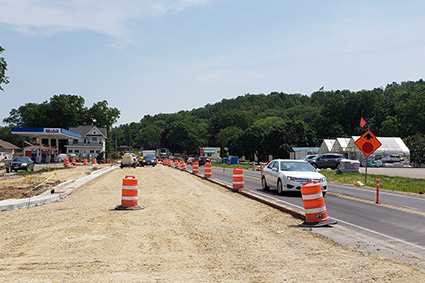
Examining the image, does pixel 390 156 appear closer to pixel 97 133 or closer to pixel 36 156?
pixel 36 156

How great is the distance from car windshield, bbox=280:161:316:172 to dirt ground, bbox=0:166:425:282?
6.54 metres

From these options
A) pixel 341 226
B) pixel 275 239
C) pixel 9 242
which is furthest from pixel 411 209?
pixel 9 242

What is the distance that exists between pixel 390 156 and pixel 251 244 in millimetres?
63742

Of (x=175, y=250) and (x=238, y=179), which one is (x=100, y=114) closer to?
(x=238, y=179)

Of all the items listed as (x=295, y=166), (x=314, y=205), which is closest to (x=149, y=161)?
(x=295, y=166)

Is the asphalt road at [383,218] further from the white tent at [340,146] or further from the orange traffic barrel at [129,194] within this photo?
the white tent at [340,146]

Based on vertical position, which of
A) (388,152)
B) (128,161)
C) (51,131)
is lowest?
(128,161)

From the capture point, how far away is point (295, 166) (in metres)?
20.5

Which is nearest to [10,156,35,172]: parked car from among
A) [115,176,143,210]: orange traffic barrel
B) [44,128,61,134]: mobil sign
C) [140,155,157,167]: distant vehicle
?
[140,155,157,167]: distant vehicle

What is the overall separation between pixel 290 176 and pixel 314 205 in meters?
7.63

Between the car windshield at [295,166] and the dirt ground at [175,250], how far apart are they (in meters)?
6.54

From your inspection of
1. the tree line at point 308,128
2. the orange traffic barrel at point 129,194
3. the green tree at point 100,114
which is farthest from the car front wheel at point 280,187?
the green tree at point 100,114

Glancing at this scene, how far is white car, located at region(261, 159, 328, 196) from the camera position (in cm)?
1889

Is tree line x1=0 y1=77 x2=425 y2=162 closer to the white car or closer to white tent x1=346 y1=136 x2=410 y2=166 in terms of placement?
white tent x1=346 y1=136 x2=410 y2=166
